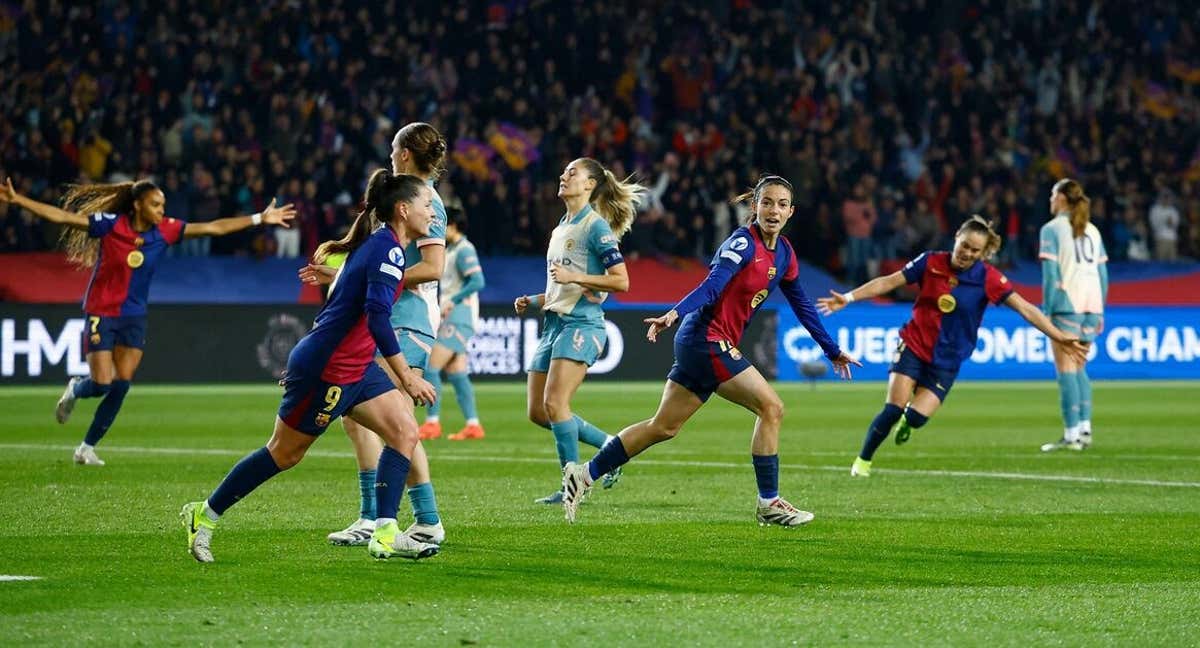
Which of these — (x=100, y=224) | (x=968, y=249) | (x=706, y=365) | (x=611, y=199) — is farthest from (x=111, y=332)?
(x=968, y=249)

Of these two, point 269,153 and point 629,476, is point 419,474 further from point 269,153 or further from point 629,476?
point 269,153

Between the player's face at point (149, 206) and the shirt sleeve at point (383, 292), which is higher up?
the player's face at point (149, 206)

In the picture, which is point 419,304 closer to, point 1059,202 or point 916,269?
point 916,269

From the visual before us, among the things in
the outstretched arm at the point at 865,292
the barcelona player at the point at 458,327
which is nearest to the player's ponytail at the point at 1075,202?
the outstretched arm at the point at 865,292

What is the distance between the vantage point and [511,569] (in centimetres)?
796

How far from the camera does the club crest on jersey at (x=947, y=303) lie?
45.0 ft

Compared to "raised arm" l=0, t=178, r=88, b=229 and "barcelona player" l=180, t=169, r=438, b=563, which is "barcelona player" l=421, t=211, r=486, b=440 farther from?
"barcelona player" l=180, t=169, r=438, b=563

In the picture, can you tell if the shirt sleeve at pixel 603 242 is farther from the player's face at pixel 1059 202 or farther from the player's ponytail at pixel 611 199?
the player's face at pixel 1059 202

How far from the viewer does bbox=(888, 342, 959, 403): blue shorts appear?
13.6m

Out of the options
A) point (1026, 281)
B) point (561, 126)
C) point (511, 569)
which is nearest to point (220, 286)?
point (561, 126)

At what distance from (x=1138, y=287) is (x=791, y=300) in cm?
2199

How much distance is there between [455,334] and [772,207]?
26.1ft

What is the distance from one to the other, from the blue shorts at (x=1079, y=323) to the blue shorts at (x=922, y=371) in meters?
3.53

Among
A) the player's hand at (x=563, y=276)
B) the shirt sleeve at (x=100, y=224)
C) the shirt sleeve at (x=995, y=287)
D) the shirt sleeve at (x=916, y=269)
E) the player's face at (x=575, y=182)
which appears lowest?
the shirt sleeve at (x=995, y=287)
